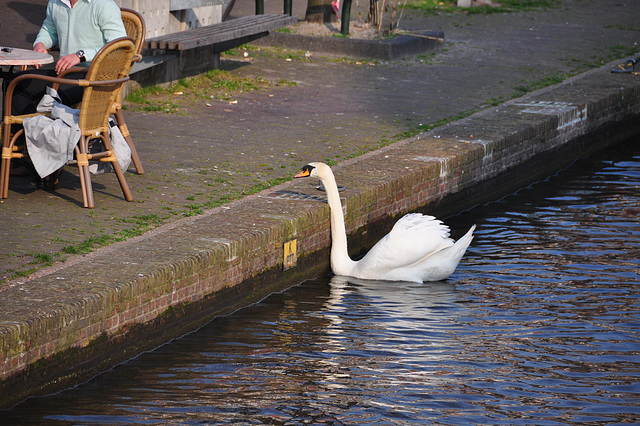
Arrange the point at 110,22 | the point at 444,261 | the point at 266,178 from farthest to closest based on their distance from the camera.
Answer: the point at 266,178 < the point at 110,22 < the point at 444,261

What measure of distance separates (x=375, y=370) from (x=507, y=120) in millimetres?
5263

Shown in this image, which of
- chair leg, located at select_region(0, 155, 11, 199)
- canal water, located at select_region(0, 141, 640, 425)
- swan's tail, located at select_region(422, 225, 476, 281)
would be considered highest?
chair leg, located at select_region(0, 155, 11, 199)

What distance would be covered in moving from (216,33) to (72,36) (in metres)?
3.30

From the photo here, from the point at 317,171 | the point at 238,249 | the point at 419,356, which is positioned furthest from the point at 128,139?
the point at 419,356

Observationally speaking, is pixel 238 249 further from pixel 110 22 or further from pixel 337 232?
pixel 110 22

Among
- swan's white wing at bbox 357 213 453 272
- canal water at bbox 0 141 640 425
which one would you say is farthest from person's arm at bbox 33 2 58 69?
swan's white wing at bbox 357 213 453 272

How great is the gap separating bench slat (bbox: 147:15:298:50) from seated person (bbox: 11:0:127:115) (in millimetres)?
2309

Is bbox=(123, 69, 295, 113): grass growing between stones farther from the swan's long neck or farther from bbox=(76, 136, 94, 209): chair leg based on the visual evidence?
the swan's long neck

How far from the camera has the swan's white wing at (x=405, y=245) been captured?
7387 millimetres

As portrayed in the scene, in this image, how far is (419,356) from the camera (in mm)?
5992

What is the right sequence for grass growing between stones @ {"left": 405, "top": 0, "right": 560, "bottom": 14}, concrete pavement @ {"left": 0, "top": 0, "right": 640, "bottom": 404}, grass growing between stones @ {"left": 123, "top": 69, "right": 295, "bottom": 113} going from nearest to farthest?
concrete pavement @ {"left": 0, "top": 0, "right": 640, "bottom": 404}
grass growing between stones @ {"left": 123, "top": 69, "right": 295, "bottom": 113}
grass growing between stones @ {"left": 405, "top": 0, "right": 560, "bottom": 14}

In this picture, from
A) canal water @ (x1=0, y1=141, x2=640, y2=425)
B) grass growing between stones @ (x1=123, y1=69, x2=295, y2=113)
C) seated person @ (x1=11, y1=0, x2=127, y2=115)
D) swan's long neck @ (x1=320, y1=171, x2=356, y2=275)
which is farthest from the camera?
grass growing between stones @ (x1=123, y1=69, x2=295, y2=113)

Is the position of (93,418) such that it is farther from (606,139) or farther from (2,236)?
(606,139)

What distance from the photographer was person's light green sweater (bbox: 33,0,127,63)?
7902 mm
